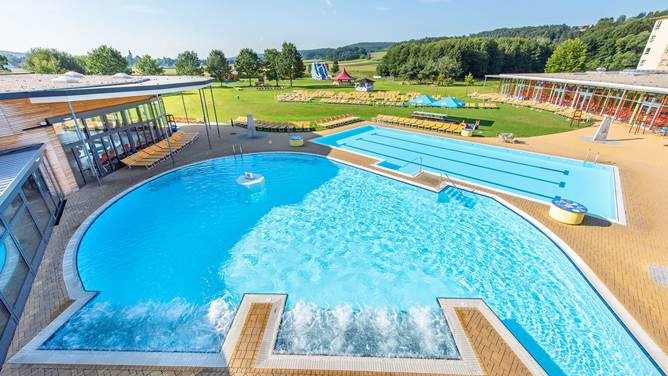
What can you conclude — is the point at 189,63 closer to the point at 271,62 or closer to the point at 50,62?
the point at 271,62

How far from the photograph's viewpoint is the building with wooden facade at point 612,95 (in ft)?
67.4

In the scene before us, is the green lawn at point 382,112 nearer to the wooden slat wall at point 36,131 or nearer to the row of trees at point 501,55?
the wooden slat wall at point 36,131

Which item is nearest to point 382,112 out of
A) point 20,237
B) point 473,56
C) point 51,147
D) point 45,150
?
point 51,147

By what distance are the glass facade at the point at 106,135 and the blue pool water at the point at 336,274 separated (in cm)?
311

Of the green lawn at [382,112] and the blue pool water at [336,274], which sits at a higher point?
the green lawn at [382,112]

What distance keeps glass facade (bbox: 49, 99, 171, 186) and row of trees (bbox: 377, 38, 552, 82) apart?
60331 mm

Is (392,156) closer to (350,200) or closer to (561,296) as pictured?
(350,200)

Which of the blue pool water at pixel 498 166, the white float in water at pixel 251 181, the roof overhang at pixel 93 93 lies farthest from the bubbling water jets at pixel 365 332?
the roof overhang at pixel 93 93

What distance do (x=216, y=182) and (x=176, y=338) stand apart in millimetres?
9132

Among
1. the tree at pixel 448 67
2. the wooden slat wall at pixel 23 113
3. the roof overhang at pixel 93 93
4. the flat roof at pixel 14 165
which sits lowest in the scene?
the flat roof at pixel 14 165

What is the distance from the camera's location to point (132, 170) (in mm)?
15219

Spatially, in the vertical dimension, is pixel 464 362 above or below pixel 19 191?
below

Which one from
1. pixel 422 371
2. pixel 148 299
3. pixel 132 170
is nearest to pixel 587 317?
pixel 422 371

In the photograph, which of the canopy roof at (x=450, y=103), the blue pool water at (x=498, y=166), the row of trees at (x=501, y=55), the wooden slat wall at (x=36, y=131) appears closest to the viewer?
the wooden slat wall at (x=36, y=131)
